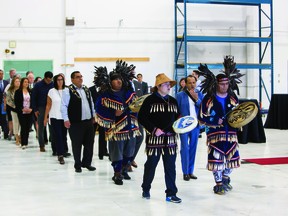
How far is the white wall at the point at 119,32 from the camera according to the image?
16.6 meters

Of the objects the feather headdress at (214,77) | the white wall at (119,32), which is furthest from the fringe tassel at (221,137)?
the white wall at (119,32)

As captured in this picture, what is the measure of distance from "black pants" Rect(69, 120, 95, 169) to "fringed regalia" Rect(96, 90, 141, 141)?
0.84 metres

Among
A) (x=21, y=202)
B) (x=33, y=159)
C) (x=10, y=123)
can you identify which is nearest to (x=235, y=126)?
(x=21, y=202)

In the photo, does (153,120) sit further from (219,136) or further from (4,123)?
(4,123)

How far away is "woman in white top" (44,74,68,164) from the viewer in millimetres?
8008

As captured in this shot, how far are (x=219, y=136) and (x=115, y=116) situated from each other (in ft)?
4.60

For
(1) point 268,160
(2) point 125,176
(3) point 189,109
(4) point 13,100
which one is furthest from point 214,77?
(4) point 13,100

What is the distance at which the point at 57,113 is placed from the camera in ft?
26.2

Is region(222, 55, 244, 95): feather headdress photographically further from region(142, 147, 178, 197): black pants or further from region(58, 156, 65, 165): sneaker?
region(58, 156, 65, 165): sneaker

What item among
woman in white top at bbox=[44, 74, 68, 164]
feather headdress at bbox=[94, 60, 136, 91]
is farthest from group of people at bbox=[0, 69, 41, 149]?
feather headdress at bbox=[94, 60, 136, 91]

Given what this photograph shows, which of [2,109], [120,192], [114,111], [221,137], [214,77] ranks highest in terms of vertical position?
[214,77]

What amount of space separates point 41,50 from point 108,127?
11.3 m

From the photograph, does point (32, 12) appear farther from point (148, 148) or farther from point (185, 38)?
point (148, 148)

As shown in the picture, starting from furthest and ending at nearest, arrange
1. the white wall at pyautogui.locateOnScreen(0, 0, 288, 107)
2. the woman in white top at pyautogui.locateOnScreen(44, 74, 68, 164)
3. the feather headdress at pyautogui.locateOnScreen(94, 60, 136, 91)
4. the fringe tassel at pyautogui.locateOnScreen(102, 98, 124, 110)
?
the white wall at pyautogui.locateOnScreen(0, 0, 288, 107), the woman in white top at pyautogui.locateOnScreen(44, 74, 68, 164), the feather headdress at pyautogui.locateOnScreen(94, 60, 136, 91), the fringe tassel at pyautogui.locateOnScreen(102, 98, 124, 110)
